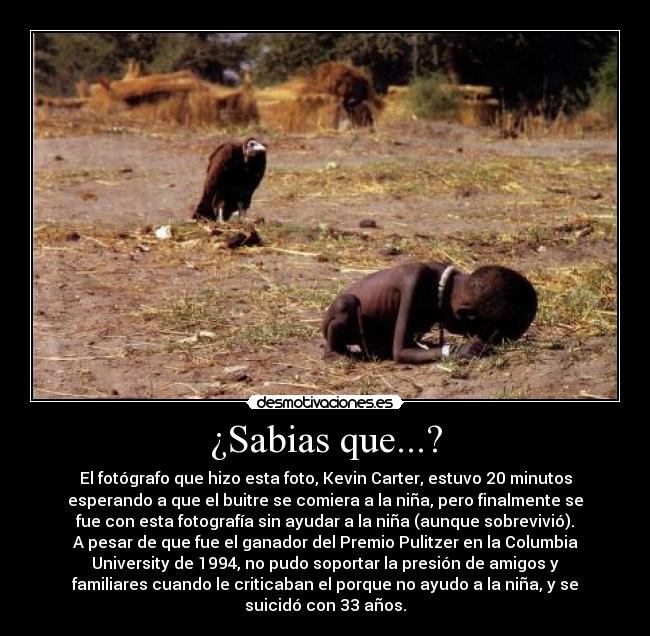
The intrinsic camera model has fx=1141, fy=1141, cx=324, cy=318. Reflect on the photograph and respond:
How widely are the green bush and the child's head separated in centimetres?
1328

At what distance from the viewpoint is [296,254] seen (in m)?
8.89

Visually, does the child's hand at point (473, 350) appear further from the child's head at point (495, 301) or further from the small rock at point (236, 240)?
the small rock at point (236, 240)

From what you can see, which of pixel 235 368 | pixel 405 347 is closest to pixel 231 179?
pixel 235 368

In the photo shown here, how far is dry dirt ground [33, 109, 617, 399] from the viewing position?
19.5 ft

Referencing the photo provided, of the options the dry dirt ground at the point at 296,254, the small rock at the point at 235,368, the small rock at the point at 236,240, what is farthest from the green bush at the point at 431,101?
the small rock at the point at 235,368

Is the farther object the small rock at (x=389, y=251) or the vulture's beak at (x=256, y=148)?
the vulture's beak at (x=256, y=148)

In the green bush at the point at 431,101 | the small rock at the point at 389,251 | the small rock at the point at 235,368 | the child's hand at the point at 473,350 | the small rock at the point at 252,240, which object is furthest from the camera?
the green bush at the point at 431,101

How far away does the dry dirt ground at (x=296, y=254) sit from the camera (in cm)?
593

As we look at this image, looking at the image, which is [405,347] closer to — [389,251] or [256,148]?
[389,251]

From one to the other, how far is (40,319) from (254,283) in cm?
158

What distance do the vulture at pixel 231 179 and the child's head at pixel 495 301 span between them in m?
4.78

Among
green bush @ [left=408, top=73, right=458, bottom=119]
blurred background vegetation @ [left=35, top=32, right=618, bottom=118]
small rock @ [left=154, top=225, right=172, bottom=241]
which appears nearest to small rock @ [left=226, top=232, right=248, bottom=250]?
small rock @ [left=154, top=225, right=172, bottom=241]

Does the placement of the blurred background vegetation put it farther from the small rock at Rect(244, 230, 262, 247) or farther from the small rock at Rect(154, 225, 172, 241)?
the small rock at Rect(244, 230, 262, 247)

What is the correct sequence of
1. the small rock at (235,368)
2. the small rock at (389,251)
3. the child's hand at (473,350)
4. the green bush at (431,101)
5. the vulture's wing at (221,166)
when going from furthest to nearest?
the green bush at (431,101) < the vulture's wing at (221,166) < the small rock at (389,251) < the small rock at (235,368) < the child's hand at (473,350)
